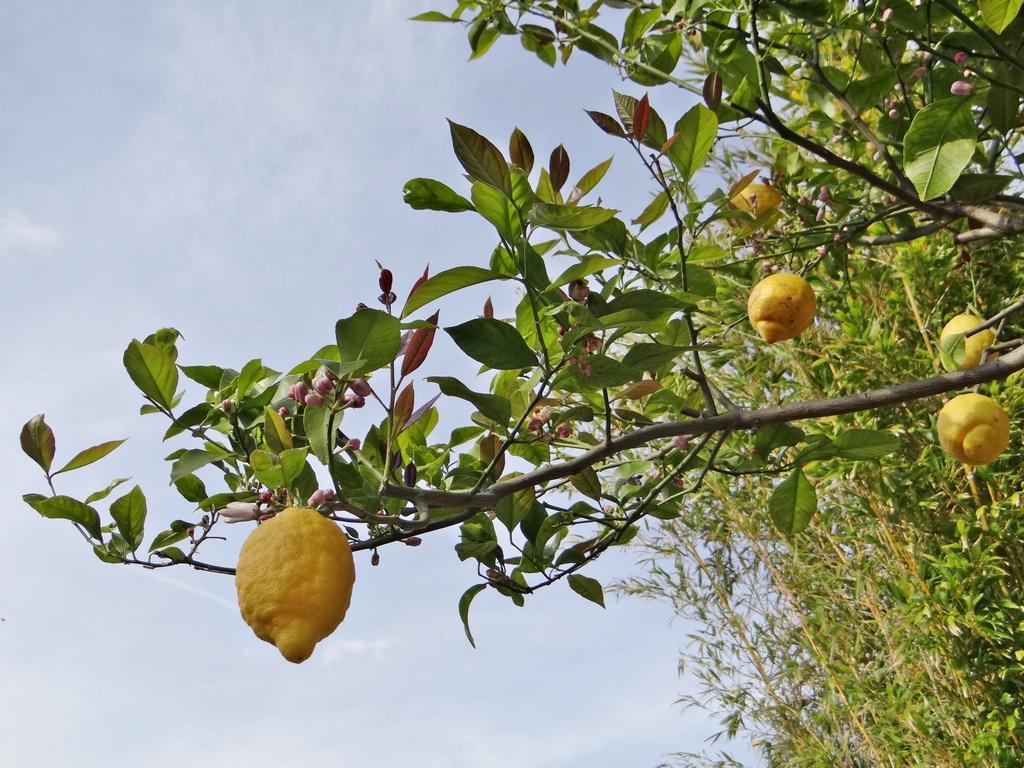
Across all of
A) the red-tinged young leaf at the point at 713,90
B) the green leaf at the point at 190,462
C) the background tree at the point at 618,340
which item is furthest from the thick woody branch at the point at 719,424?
the red-tinged young leaf at the point at 713,90

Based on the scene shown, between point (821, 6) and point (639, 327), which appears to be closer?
point (639, 327)

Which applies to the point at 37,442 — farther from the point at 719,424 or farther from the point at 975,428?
the point at 975,428

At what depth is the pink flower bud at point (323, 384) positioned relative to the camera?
833 millimetres

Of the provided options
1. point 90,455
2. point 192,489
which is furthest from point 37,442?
point 192,489

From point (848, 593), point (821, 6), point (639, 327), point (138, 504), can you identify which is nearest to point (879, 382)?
point (848, 593)

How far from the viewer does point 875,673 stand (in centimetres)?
274

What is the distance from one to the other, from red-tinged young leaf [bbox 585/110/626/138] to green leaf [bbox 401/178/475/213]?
271 mm

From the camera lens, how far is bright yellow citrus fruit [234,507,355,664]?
0.78m

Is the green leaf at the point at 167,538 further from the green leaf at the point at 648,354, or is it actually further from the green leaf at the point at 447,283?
the green leaf at the point at 648,354

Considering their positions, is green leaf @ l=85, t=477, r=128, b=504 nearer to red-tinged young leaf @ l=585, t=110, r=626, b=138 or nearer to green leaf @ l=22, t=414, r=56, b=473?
green leaf @ l=22, t=414, r=56, b=473

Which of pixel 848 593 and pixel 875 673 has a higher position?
pixel 848 593

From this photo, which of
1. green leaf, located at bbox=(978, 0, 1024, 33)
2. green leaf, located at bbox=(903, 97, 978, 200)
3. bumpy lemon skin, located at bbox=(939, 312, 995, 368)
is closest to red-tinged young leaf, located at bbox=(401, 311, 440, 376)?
green leaf, located at bbox=(903, 97, 978, 200)

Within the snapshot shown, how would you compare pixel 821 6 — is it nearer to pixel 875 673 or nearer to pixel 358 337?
pixel 358 337

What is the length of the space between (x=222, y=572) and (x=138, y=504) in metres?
0.12
